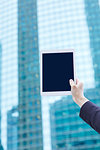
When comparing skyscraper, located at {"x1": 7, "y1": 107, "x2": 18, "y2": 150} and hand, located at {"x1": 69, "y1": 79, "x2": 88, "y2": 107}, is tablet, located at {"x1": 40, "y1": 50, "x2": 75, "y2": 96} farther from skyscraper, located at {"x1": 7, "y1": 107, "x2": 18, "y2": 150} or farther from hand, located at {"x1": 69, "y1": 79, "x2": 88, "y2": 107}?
Result: skyscraper, located at {"x1": 7, "y1": 107, "x2": 18, "y2": 150}

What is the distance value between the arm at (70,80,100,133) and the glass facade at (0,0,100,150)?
35.2 meters

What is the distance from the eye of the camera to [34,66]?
46719mm

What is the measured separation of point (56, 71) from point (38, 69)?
46.6 metres

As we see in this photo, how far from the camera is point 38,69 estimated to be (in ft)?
155

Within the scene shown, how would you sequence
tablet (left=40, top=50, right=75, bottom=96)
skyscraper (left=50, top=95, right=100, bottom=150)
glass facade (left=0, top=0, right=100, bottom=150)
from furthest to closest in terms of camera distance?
glass facade (left=0, top=0, right=100, bottom=150) → skyscraper (left=50, top=95, right=100, bottom=150) → tablet (left=40, top=50, right=75, bottom=96)

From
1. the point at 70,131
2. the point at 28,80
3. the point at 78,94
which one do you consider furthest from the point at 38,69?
the point at 78,94

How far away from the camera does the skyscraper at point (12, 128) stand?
4034 centimetres

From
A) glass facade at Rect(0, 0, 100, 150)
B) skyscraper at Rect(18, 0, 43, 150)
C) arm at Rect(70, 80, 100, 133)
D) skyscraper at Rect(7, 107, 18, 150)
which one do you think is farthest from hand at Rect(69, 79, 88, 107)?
skyscraper at Rect(7, 107, 18, 150)

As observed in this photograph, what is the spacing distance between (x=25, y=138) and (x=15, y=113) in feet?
16.7

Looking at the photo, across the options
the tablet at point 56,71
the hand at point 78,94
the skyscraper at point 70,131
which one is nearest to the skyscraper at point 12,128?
the skyscraper at point 70,131

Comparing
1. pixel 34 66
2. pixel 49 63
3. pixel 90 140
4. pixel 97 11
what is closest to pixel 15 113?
pixel 34 66

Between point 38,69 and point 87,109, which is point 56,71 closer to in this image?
point 87,109

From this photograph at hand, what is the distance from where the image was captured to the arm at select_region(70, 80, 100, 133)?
596mm

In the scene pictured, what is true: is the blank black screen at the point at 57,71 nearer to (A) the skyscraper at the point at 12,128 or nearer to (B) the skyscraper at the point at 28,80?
(B) the skyscraper at the point at 28,80
